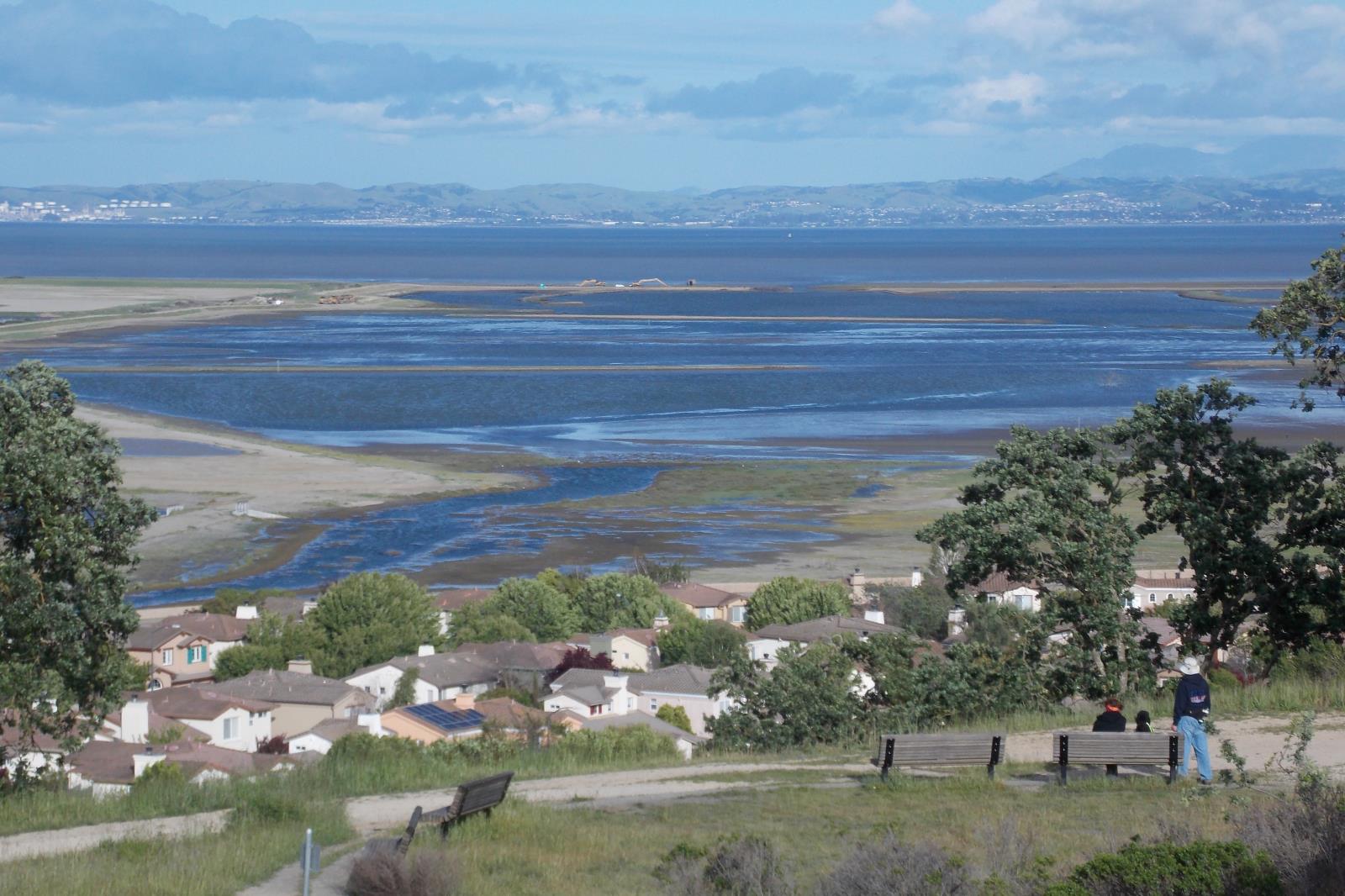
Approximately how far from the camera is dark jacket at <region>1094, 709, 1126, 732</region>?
13.5m

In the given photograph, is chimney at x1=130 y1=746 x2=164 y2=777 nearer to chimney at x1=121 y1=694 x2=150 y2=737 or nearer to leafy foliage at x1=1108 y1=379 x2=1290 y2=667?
chimney at x1=121 y1=694 x2=150 y2=737

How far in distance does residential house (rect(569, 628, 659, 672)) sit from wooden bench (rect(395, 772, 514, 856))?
24007 millimetres

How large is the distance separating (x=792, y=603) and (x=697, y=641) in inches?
130

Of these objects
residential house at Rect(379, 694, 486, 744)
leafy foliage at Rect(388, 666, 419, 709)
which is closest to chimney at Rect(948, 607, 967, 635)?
leafy foliage at Rect(388, 666, 419, 709)

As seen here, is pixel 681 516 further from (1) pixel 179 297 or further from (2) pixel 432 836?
(1) pixel 179 297

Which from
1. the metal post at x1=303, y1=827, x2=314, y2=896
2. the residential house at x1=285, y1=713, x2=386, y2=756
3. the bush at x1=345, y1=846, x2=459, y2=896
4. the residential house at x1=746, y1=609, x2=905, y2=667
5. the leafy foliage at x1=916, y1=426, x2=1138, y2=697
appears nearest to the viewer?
the metal post at x1=303, y1=827, x2=314, y2=896

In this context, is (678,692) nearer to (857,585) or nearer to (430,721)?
(430,721)

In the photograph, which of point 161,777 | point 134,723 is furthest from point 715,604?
point 161,777

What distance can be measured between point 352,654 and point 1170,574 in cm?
2161

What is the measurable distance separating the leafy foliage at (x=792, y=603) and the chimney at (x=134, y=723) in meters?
16.1

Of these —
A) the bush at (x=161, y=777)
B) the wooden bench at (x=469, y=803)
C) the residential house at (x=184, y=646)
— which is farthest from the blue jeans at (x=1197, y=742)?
the residential house at (x=184, y=646)

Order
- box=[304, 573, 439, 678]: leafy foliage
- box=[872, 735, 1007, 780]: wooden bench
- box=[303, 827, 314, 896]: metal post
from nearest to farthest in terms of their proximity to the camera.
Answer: box=[303, 827, 314, 896]: metal post
box=[872, 735, 1007, 780]: wooden bench
box=[304, 573, 439, 678]: leafy foliage

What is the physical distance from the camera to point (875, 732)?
58.5 feet

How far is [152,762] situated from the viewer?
19.6m
